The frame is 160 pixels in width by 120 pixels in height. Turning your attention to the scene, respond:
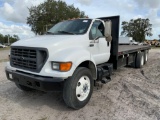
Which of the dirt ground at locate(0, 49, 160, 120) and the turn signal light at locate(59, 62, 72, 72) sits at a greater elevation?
the turn signal light at locate(59, 62, 72, 72)

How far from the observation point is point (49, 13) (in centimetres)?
3688

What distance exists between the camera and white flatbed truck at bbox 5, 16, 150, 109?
4223mm

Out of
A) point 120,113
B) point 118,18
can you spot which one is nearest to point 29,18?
point 118,18

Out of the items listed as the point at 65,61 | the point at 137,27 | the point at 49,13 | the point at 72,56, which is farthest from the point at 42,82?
the point at 137,27

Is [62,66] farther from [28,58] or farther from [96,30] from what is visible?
[96,30]

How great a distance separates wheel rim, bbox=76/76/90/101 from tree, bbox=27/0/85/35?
32.6m

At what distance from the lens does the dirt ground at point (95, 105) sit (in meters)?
4.36

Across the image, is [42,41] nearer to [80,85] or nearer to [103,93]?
[80,85]

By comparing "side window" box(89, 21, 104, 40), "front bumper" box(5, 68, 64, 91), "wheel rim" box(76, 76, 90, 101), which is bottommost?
"wheel rim" box(76, 76, 90, 101)

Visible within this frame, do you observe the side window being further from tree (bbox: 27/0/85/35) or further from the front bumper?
tree (bbox: 27/0/85/35)

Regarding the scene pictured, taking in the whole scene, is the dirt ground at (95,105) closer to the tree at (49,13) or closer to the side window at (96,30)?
the side window at (96,30)

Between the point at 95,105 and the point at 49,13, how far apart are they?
34.1 meters

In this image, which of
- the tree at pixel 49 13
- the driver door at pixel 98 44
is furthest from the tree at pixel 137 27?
the driver door at pixel 98 44

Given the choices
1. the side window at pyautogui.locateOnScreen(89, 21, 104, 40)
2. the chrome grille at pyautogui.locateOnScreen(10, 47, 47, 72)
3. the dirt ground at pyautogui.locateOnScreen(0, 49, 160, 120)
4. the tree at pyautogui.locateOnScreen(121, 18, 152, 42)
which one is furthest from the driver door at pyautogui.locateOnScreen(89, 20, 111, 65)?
the tree at pyautogui.locateOnScreen(121, 18, 152, 42)
